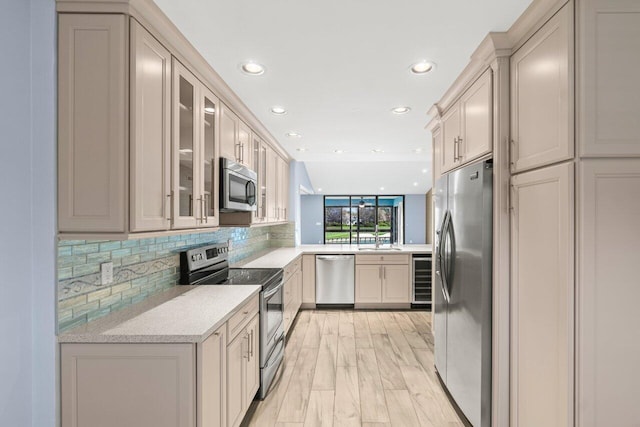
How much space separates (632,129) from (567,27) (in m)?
0.50

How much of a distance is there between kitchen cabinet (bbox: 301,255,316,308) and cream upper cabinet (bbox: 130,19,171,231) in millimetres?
3510

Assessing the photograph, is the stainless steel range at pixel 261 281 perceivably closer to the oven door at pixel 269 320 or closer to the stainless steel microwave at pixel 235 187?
the oven door at pixel 269 320

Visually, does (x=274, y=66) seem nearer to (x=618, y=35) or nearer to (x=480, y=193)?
(x=480, y=193)

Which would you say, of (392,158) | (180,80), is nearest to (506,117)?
(180,80)

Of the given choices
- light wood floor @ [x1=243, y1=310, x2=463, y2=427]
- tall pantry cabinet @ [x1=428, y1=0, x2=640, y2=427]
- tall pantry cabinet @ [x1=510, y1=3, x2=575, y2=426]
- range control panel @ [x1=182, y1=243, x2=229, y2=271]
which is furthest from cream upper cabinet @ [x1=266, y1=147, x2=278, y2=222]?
tall pantry cabinet @ [x1=428, y1=0, x2=640, y2=427]

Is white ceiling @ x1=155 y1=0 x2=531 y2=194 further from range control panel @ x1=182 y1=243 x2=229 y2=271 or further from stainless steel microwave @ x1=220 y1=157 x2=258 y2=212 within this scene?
range control panel @ x1=182 y1=243 x2=229 y2=271

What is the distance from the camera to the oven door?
255 cm

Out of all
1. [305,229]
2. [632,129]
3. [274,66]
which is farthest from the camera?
[305,229]

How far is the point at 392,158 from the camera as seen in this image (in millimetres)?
5320

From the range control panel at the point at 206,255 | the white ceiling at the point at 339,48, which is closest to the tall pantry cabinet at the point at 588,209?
the white ceiling at the point at 339,48

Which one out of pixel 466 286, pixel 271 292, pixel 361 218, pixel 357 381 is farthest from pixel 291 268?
pixel 361 218

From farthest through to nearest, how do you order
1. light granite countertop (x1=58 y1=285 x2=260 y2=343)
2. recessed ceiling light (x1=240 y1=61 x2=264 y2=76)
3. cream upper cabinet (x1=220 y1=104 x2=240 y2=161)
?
cream upper cabinet (x1=220 y1=104 x2=240 y2=161)
recessed ceiling light (x1=240 y1=61 x2=264 y2=76)
light granite countertop (x1=58 y1=285 x2=260 y2=343)

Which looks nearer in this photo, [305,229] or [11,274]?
[11,274]

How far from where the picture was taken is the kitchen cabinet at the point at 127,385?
4.90 ft
